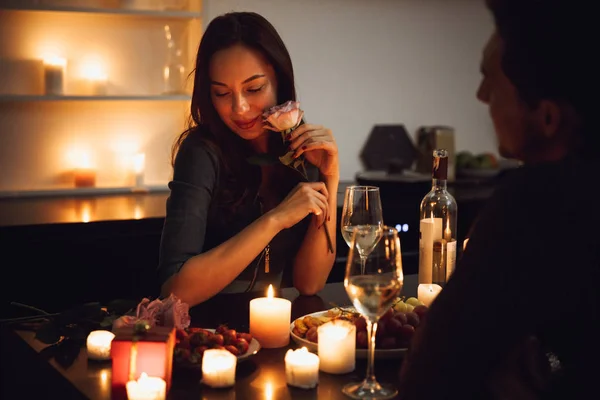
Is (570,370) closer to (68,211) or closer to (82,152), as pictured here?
(68,211)

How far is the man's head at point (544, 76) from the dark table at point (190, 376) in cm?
46

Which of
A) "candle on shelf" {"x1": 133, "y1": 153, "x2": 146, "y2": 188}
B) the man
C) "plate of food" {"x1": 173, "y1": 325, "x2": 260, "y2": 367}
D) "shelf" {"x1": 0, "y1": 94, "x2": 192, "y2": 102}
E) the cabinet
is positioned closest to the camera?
the man

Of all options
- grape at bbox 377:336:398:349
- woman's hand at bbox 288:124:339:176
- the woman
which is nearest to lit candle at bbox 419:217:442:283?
the woman

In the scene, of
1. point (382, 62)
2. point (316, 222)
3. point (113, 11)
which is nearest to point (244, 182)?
point (316, 222)

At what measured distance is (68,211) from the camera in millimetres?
3082

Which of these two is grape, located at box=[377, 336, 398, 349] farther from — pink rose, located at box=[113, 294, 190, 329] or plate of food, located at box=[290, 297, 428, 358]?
pink rose, located at box=[113, 294, 190, 329]

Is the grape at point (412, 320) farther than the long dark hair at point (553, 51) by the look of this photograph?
Yes

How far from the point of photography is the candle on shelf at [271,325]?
4.75ft

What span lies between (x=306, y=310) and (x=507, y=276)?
834 mm

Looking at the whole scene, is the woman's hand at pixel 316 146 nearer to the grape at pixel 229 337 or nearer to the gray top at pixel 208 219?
the gray top at pixel 208 219

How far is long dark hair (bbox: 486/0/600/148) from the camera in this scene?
0.93 meters

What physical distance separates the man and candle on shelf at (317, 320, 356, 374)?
0.29 m

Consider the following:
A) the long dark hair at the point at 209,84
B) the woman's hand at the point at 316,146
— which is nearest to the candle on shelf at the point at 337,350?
the woman's hand at the point at 316,146

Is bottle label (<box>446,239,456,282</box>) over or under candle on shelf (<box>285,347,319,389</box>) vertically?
over
